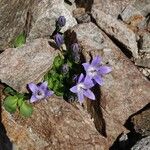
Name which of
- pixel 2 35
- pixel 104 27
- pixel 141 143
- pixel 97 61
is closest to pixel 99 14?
pixel 104 27

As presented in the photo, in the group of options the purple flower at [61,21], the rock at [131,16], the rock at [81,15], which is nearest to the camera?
the purple flower at [61,21]

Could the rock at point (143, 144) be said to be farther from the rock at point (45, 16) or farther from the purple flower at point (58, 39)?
the rock at point (45, 16)

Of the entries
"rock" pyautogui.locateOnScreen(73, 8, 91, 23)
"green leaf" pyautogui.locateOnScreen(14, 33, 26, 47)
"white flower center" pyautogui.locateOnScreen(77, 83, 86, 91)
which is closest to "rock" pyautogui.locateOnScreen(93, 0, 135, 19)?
"rock" pyautogui.locateOnScreen(73, 8, 91, 23)

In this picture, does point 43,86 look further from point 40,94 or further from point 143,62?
point 143,62

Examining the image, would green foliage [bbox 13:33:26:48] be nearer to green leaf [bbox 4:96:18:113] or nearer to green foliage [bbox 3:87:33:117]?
green foliage [bbox 3:87:33:117]

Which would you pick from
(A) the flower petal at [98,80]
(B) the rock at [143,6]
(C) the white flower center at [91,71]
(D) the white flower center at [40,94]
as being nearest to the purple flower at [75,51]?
(C) the white flower center at [91,71]

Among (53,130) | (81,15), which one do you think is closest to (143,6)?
(81,15)

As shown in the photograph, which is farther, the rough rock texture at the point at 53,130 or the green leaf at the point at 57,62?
the green leaf at the point at 57,62
